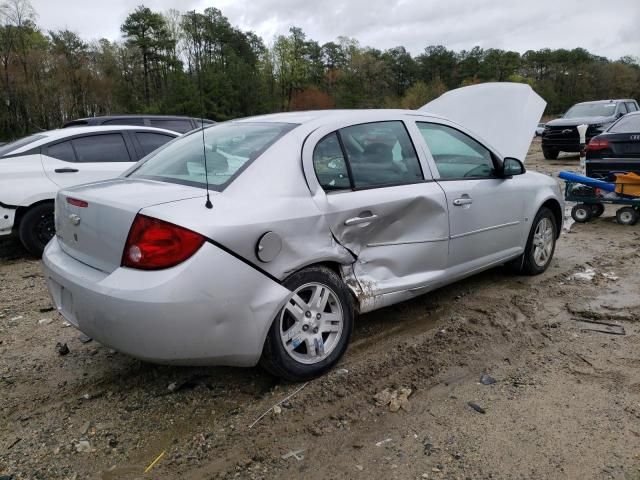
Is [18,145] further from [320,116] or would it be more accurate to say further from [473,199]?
[473,199]

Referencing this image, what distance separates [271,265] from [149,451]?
1087mm

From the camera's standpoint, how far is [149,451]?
2.56m

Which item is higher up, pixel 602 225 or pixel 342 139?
pixel 342 139

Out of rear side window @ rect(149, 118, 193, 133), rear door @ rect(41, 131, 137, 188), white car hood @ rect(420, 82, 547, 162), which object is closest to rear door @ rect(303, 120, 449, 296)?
white car hood @ rect(420, 82, 547, 162)

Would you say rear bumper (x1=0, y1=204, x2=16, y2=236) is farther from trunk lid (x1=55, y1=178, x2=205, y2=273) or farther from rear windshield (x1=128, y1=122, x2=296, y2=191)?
trunk lid (x1=55, y1=178, x2=205, y2=273)

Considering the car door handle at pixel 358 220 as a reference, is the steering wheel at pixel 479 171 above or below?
above

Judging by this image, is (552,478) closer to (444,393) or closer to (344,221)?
(444,393)

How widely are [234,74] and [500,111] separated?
5659 cm

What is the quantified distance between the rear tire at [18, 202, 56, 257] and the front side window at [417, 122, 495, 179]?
454 cm

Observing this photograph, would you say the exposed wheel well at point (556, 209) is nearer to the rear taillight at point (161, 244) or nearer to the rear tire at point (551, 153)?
the rear taillight at point (161, 244)

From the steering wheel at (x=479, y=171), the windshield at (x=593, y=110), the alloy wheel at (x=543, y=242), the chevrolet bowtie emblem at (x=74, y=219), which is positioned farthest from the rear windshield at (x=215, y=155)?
the windshield at (x=593, y=110)

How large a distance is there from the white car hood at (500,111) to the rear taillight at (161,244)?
5.26 metres

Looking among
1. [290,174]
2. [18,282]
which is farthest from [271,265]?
[18,282]

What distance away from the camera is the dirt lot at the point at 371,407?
8.01 feet
